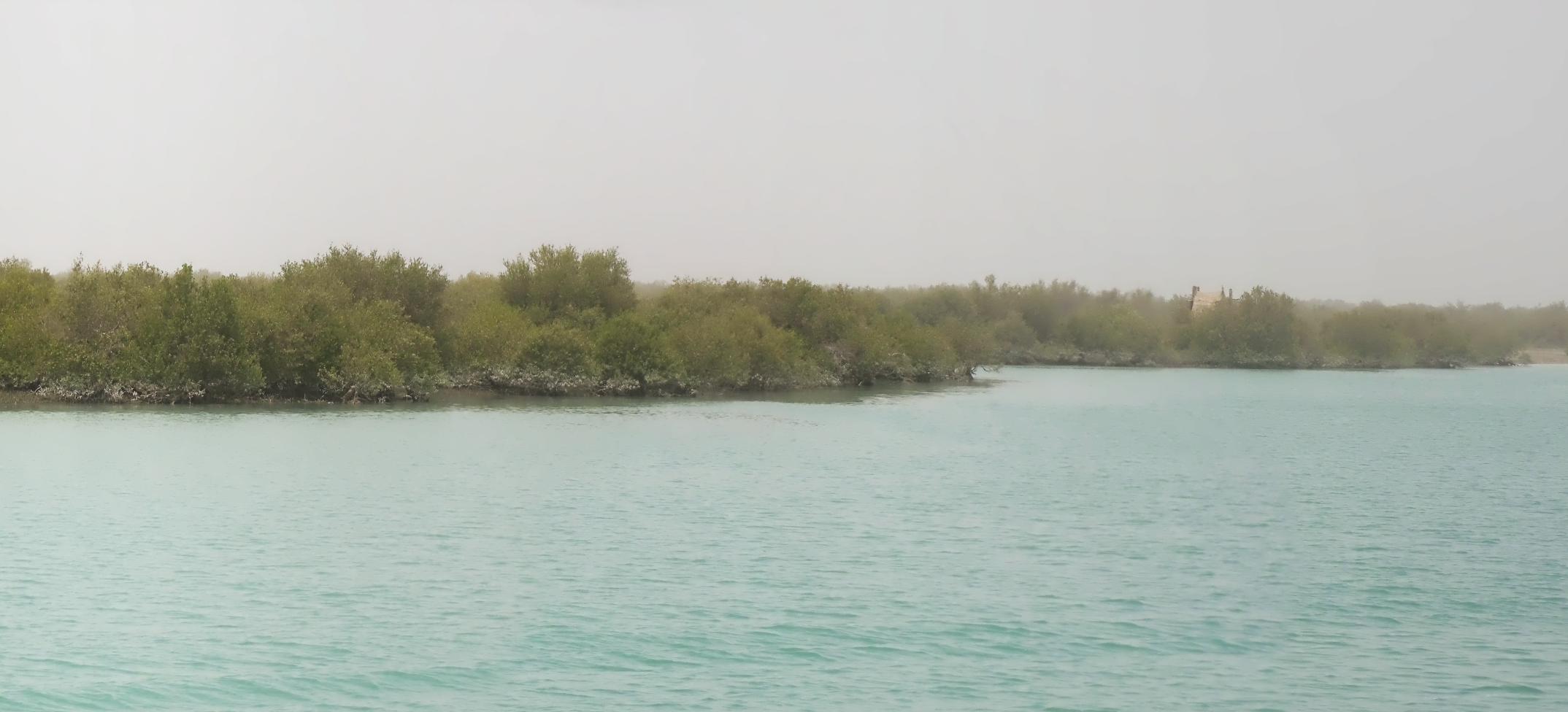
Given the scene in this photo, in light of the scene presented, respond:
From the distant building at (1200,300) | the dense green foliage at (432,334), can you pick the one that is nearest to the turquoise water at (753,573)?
the dense green foliage at (432,334)

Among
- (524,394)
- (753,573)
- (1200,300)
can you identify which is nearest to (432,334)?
(524,394)

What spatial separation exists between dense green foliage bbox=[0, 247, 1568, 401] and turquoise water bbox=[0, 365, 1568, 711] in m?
7.18

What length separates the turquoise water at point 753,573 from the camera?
16.1 meters

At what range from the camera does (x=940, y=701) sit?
15.5 metres

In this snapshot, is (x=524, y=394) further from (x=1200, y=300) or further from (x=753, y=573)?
(x=1200, y=300)

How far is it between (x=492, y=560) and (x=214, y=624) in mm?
5936

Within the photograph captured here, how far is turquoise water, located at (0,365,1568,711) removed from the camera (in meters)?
16.1

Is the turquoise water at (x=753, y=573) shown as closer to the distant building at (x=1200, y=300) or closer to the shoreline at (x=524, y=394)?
the shoreline at (x=524, y=394)

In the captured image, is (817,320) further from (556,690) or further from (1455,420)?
(556,690)

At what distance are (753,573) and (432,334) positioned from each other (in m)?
48.5

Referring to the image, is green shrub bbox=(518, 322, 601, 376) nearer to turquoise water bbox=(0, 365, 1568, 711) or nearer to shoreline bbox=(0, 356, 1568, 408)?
shoreline bbox=(0, 356, 1568, 408)

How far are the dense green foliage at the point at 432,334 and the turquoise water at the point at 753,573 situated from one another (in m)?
7.18

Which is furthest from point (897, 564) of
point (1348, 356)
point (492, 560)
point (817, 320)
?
point (1348, 356)

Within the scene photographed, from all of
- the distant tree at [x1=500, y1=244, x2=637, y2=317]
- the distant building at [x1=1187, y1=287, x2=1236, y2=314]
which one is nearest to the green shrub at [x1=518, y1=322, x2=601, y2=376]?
the distant tree at [x1=500, y1=244, x2=637, y2=317]
